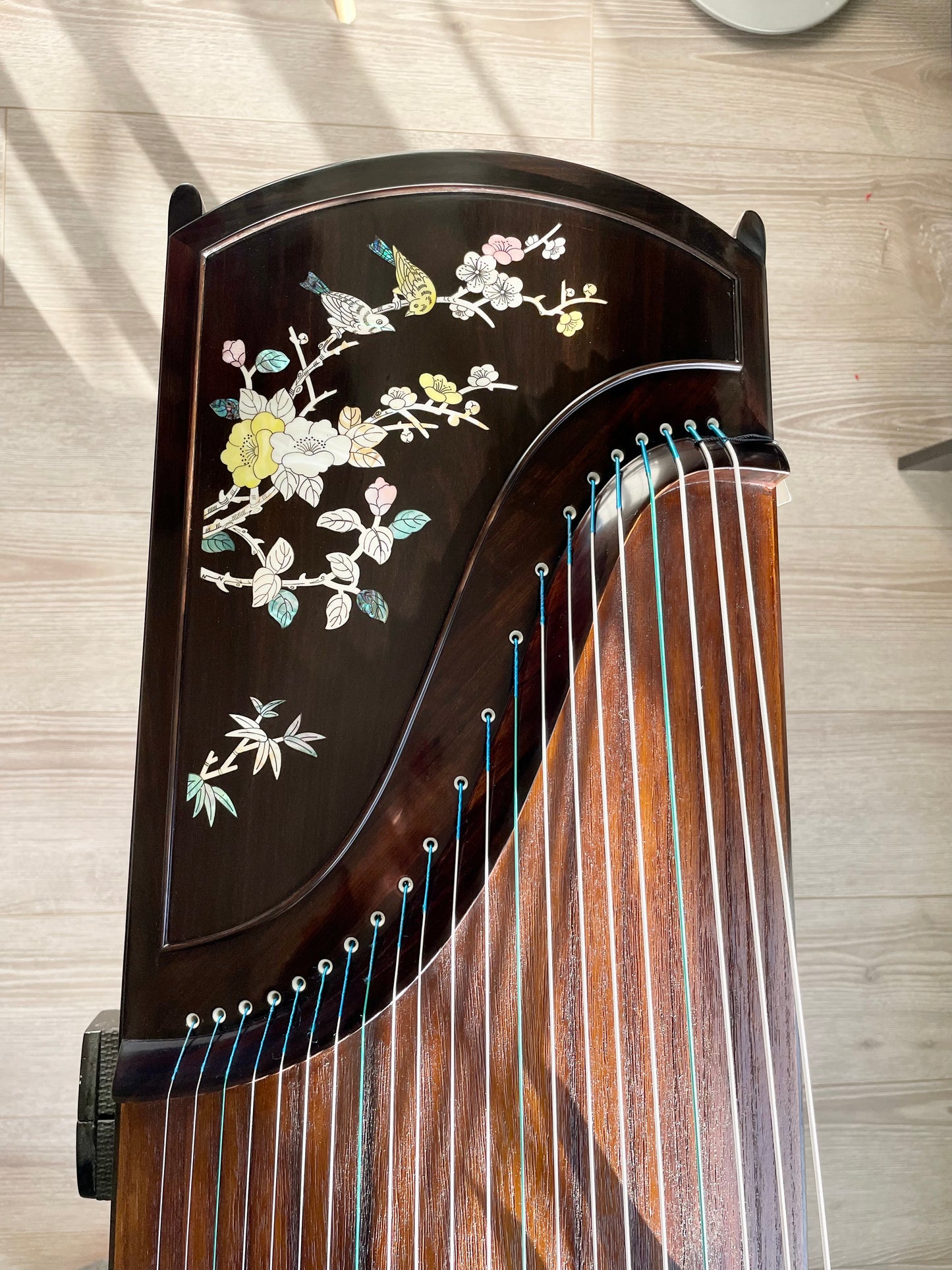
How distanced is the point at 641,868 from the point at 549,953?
0.10 metres

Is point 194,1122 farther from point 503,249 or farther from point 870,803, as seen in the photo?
point 870,803

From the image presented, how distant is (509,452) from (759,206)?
0.92 metres

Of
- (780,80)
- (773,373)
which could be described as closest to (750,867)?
(773,373)

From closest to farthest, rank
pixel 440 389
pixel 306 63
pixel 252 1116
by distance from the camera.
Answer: pixel 252 1116 → pixel 440 389 → pixel 306 63

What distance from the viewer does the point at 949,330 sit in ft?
4.86

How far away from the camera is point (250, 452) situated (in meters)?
0.83

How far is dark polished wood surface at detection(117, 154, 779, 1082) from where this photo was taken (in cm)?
77

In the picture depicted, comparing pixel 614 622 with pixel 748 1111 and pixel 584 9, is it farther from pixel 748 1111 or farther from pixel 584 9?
pixel 584 9

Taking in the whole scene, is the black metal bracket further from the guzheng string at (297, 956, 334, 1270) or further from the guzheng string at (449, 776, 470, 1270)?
the guzheng string at (449, 776, 470, 1270)

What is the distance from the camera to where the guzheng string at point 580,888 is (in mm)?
726

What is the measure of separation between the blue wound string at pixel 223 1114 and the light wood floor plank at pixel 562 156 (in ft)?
3.45

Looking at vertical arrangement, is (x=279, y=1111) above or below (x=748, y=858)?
below

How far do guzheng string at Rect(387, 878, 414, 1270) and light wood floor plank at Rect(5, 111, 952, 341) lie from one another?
1023 millimetres

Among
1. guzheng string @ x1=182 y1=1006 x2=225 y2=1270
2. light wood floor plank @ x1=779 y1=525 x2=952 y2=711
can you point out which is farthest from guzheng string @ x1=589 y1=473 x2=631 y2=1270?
light wood floor plank @ x1=779 y1=525 x2=952 y2=711
